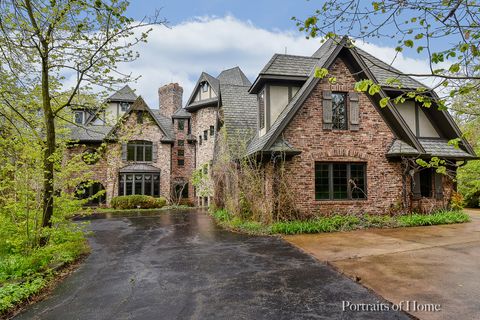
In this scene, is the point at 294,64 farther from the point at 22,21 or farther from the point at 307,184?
the point at 22,21

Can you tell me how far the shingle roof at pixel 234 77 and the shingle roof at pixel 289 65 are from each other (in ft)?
36.2

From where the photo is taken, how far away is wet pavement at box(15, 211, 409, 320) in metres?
4.13

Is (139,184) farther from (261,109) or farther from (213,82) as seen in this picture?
(261,109)

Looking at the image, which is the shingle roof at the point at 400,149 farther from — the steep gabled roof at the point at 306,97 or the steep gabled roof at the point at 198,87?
the steep gabled roof at the point at 198,87

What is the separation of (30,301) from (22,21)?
538cm

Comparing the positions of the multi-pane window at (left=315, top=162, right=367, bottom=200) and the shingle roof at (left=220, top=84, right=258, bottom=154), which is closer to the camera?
the multi-pane window at (left=315, top=162, right=367, bottom=200)

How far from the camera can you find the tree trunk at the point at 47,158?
6.66 m

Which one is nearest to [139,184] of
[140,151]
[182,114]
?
[140,151]

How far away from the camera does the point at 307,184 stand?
10953mm

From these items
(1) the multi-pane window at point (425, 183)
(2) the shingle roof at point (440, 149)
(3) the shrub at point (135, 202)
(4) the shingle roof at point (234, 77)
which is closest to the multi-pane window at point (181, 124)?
(4) the shingle roof at point (234, 77)

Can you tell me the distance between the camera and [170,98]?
28.6 meters

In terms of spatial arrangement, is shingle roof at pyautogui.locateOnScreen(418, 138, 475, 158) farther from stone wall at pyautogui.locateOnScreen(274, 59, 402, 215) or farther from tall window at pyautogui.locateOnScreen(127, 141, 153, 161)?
tall window at pyautogui.locateOnScreen(127, 141, 153, 161)

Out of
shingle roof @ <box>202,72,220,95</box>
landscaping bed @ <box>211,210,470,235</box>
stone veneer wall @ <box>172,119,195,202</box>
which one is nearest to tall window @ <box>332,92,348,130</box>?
landscaping bed @ <box>211,210,470,235</box>

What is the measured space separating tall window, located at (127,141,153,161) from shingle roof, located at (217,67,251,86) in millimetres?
8192
